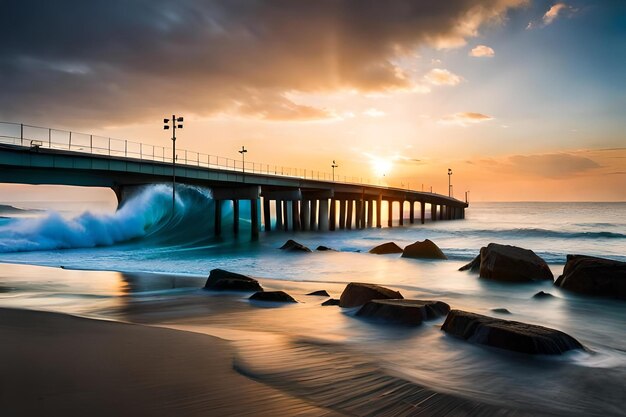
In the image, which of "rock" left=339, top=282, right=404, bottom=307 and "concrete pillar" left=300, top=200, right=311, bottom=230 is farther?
"concrete pillar" left=300, top=200, right=311, bottom=230

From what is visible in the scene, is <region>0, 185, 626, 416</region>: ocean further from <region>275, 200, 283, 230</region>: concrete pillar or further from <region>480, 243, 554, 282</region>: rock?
<region>275, 200, 283, 230</region>: concrete pillar

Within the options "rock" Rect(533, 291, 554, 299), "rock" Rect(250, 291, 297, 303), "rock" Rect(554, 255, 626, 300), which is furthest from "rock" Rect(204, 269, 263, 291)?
"rock" Rect(554, 255, 626, 300)

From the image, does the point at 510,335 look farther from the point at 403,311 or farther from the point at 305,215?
the point at 305,215

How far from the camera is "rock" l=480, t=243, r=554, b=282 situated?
51.9 ft

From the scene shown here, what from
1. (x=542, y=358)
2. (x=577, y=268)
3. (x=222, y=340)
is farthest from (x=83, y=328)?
(x=577, y=268)

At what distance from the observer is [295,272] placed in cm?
2061

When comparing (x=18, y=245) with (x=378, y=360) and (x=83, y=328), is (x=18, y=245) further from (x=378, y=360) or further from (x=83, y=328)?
(x=378, y=360)

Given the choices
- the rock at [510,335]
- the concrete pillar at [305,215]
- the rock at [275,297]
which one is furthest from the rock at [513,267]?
the concrete pillar at [305,215]

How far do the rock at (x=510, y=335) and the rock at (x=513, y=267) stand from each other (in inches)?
387

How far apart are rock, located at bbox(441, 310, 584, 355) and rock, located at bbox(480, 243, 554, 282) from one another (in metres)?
9.84

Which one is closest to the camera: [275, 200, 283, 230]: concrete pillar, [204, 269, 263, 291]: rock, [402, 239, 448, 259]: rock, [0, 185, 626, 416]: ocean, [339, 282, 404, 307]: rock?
[0, 185, 626, 416]: ocean

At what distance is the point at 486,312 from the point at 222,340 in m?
6.74

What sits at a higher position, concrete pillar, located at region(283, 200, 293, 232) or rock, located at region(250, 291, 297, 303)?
concrete pillar, located at region(283, 200, 293, 232)

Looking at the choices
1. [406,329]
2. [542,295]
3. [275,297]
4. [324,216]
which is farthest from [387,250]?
[324,216]
